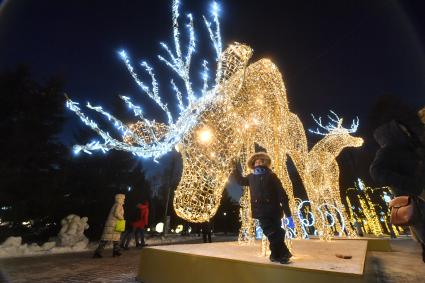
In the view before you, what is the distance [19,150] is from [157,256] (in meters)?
7.58

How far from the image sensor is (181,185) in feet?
12.4

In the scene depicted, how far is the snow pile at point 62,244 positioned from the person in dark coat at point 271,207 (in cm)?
734

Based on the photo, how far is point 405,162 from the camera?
1.83 meters

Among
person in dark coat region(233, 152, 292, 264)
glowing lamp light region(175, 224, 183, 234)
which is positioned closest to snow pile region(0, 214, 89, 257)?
person in dark coat region(233, 152, 292, 264)

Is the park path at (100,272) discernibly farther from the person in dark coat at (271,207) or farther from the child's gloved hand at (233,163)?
the child's gloved hand at (233,163)

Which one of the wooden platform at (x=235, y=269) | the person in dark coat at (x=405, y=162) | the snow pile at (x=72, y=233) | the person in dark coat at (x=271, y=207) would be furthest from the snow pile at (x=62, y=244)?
the person in dark coat at (x=405, y=162)

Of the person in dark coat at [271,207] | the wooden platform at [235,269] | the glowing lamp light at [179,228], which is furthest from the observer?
the glowing lamp light at [179,228]

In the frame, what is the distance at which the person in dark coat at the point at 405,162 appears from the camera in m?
1.73

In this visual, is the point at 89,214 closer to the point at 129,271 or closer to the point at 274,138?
the point at 129,271

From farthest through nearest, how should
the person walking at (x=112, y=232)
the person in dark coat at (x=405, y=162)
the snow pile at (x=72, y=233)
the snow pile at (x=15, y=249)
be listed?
1. the snow pile at (x=72, y=233)
2. the snow pile at (x=15, y=249)
3. the person walking at (x=112, y=232)
4. the person in dark coat at (x=405, y=162)

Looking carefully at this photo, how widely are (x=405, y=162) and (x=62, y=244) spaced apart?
10154 mm

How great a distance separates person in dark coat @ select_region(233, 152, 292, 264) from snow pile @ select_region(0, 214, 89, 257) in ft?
24.1

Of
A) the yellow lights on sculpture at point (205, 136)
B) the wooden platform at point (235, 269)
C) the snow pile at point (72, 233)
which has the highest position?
the yellow lights on sculpture at point (205, 136)

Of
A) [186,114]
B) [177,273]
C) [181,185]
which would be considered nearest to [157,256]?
[177,273]
